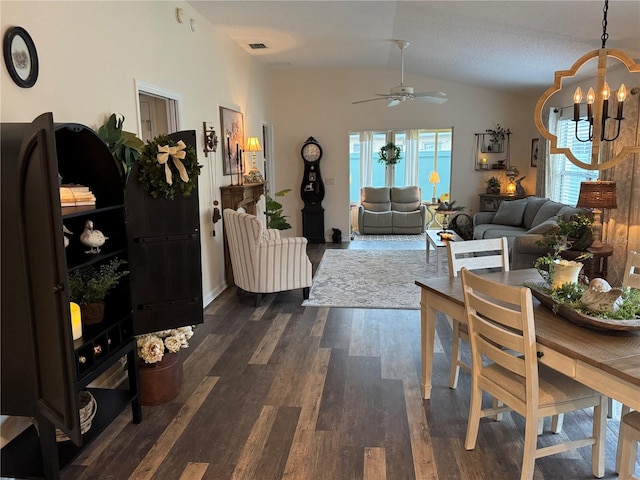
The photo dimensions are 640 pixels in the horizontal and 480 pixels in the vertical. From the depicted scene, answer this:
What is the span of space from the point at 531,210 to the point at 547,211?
0.50 metres

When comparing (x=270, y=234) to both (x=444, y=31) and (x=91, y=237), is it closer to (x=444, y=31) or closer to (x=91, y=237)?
(x=91, y=237)

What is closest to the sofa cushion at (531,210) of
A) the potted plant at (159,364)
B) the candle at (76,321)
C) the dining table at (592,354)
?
the dining table at (592,354)

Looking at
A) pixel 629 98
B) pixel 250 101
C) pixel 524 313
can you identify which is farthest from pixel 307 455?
pixel 250 101

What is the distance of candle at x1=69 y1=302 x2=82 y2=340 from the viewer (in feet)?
7.18

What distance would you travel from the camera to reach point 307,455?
2396 mm

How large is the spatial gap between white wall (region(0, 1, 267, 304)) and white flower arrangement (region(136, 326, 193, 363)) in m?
1.37

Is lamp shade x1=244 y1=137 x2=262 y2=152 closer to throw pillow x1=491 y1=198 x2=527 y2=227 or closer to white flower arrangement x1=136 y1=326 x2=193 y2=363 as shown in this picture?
white flower arrangement x1=136 y1=326 x2=193 y2=363

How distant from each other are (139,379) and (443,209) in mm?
6135

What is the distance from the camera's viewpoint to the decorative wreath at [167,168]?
2.60 meters

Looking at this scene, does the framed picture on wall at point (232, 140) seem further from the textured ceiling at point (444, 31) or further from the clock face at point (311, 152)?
the clock face at point (311, 152)

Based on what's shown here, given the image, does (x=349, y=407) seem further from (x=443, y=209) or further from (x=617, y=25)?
(x=443, y=209)

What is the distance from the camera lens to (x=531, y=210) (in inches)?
267

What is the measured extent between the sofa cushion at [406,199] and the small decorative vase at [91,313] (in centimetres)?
799


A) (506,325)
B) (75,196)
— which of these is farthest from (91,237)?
(506,325)
